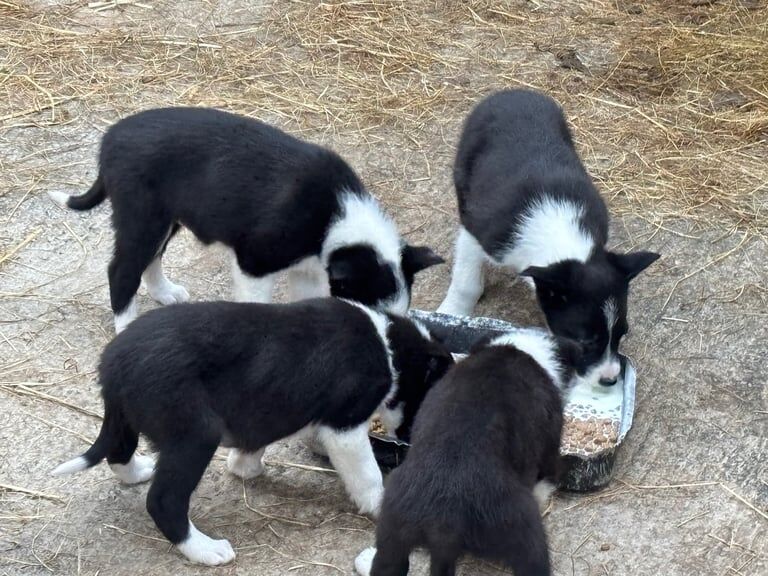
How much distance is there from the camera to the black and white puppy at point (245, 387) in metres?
4.71

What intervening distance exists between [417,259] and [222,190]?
1159mm

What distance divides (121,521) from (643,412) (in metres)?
2.86

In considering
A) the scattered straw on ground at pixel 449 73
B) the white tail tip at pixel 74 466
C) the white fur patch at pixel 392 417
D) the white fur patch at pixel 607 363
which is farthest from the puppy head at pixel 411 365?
the scattered straw on ground at pixel 449 73

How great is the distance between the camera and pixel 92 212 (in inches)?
306

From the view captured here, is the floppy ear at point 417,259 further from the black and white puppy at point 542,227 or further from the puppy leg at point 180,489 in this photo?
the puppy leg at point 180,489

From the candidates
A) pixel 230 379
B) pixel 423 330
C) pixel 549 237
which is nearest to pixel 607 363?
pixel 549 237

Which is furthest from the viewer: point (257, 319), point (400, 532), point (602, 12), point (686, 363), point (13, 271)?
point (602, 12)

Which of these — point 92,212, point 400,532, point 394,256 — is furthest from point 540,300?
point 92,212

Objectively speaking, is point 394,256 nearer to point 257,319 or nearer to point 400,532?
point 257,319

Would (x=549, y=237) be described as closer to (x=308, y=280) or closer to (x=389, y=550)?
(x=308, y=280)

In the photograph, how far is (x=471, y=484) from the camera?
4.22 meters

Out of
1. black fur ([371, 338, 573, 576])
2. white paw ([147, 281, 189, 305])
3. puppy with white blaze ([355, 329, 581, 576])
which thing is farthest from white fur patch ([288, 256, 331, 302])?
black fur ([371, 338, 573, 576])

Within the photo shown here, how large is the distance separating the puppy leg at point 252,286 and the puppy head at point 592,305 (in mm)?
1481

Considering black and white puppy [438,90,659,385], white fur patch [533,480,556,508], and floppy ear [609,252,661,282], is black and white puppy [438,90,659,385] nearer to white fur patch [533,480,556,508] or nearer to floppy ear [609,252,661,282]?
floppy ear [609,252,661,282]
